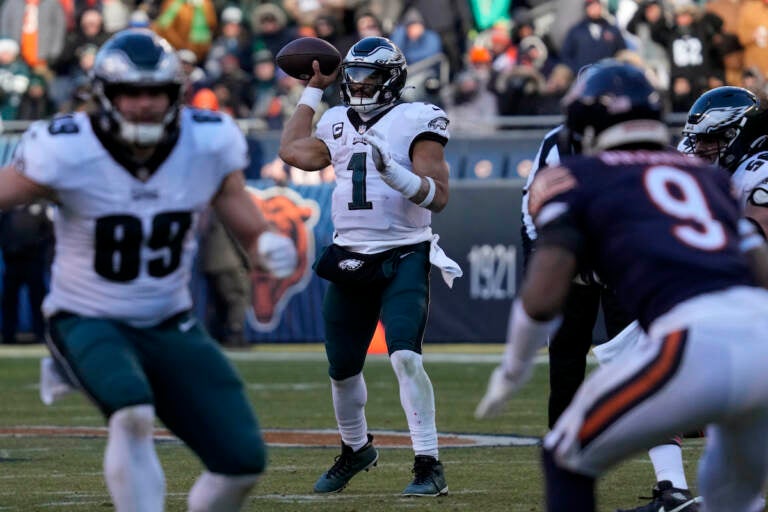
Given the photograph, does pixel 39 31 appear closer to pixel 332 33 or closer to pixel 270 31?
pixel 270 31

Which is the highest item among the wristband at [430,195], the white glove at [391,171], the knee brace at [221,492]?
the white glove at [391,171]

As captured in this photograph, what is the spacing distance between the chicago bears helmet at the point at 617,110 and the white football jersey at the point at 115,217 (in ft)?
3.65

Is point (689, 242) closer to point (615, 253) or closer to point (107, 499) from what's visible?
point (615, 253)

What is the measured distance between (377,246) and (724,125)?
62.4 inches

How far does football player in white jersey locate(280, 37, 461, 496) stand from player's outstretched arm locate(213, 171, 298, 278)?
1.77 metres

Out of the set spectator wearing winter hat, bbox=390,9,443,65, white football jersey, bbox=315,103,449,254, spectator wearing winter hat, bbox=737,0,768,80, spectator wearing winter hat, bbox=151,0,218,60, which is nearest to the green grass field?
white football jersey, bbox=315,103,449,254

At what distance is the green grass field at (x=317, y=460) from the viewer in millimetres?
6406

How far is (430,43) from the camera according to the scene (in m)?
17.1

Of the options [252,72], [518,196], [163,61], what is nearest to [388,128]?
[163,61]

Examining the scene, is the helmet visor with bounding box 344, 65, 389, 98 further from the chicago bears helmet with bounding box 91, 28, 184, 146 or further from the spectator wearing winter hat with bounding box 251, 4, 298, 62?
the spectator wearing winter hat with bounding box 251, 4, 298, 62

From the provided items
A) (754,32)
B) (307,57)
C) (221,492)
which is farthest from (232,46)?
(221,492)

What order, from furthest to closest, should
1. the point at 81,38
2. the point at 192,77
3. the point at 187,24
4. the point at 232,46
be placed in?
the point at 187,24, the point at 81,38, the point at 232,46, the point at 192,77

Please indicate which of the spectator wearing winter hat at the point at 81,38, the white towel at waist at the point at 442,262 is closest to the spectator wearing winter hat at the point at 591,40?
the spectator wearing winter hat at the point at 81,38

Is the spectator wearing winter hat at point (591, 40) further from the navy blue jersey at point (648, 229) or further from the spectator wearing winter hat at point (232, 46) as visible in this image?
the navy blue jersey at point (648, 229)
